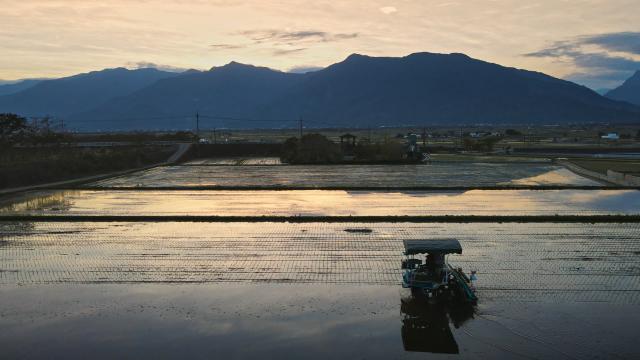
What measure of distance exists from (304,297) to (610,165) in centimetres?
4536

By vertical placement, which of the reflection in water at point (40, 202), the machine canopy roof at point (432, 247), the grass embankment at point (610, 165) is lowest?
the reflection in water at point (40, 202)

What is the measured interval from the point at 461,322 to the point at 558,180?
106ft

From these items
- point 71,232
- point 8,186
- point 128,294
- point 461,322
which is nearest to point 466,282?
point 461,322

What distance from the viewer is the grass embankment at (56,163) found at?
4419 centimetres

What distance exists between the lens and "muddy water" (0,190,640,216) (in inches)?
1188

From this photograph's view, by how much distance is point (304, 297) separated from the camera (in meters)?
16.4

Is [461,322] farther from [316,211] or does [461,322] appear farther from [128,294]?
[316,211]

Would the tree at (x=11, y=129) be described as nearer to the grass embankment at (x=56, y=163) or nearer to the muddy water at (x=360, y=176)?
the grass embankment at (x=56, y=163)

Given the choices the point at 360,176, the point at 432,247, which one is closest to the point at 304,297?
the point at 432,247

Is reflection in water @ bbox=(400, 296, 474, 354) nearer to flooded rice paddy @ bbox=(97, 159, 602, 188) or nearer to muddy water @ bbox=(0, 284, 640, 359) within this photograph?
muddy water @ bbox=(0, 284, 640, 359)

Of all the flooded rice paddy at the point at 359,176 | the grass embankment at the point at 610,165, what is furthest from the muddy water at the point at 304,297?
the grass embankment at the point at 610,165

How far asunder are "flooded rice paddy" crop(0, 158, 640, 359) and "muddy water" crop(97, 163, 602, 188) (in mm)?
11030

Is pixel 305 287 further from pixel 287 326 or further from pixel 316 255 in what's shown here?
pixel 316 255

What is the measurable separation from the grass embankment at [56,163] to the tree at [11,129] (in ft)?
5.14
